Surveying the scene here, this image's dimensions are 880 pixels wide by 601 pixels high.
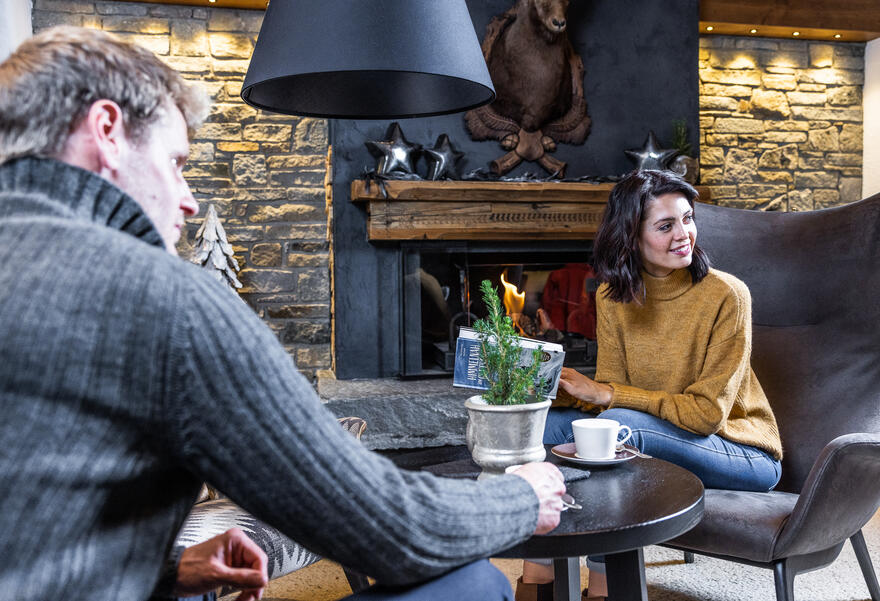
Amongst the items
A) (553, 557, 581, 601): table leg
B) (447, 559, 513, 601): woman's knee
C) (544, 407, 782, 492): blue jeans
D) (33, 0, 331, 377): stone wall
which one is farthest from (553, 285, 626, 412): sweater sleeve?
(33, 0, 331, 377): stone wall

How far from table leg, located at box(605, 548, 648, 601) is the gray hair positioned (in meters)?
1.01

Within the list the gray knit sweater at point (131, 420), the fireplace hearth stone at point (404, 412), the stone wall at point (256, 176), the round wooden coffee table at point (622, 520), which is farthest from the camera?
the stone wall at point (256, 176)

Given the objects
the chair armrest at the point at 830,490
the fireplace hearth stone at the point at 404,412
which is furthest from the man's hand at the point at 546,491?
the fireplace hearth stone at the point at 404,412

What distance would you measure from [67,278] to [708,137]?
14.6 ft

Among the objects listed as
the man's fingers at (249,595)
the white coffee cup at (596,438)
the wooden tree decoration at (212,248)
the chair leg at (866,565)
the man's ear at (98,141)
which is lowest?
the chair leg at (866,565)

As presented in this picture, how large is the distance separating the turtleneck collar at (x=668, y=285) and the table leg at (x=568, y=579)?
0.82 m

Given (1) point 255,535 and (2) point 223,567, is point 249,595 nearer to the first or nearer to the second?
(2) point 223,567

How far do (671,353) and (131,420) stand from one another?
5.32 ft

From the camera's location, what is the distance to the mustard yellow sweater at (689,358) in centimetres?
185

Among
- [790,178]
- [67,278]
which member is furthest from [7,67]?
[790,178]

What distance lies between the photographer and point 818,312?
7.15 ft

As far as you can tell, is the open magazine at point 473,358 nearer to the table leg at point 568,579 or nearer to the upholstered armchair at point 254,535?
the table leg at point 568,579

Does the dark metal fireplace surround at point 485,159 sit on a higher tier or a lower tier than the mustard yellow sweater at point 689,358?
higher

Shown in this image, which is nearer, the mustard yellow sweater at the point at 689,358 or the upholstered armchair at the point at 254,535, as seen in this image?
the upholstered armchair at the point at 254,535
